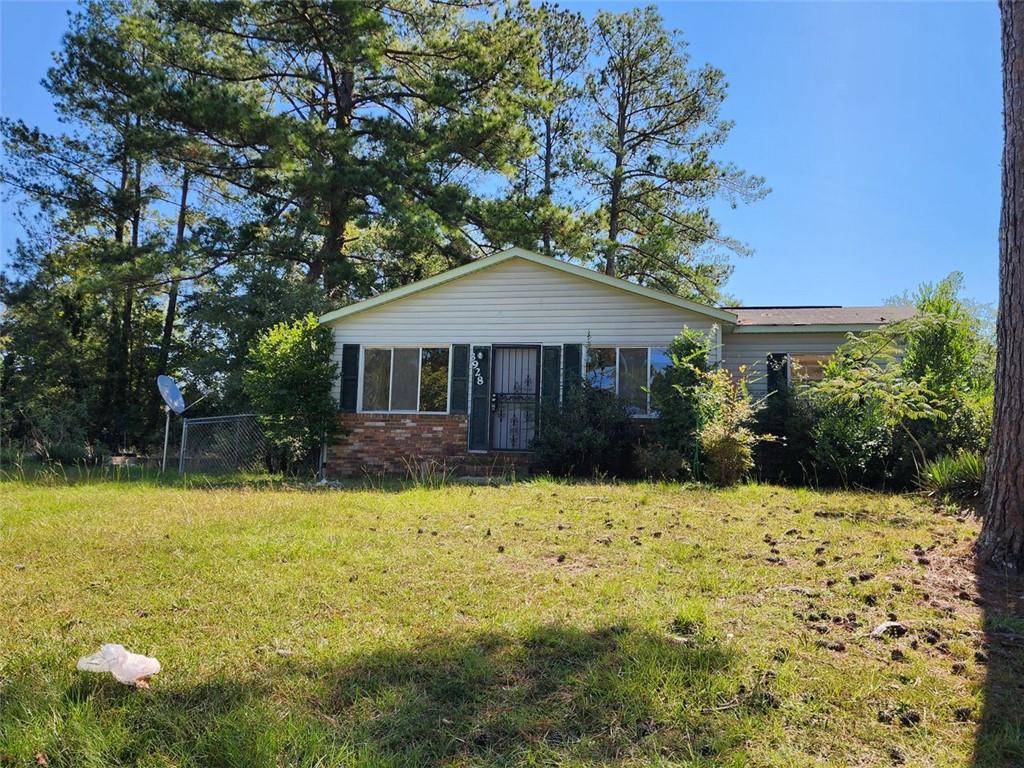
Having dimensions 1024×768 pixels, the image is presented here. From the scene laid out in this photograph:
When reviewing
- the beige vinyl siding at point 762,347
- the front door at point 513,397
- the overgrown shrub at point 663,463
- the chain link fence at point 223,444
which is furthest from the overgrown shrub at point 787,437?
the chain link fence at point 223,444

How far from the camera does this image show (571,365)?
11828 mm

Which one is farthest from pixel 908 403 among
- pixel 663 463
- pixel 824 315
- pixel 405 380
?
pixel 405 380

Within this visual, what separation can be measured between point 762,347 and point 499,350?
17.2ft

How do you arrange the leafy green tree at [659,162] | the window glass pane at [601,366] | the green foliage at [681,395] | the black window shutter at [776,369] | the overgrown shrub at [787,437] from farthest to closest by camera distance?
the leafy green tree at [659,162] < the black window shutter at [776,369] < the window glass pane at [601,366] < the overgrown shrub at [787,437] < the green foliage at [681,395]

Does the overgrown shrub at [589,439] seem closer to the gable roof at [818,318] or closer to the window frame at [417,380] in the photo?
the window frame at [417,380]

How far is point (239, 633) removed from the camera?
3.20 meters

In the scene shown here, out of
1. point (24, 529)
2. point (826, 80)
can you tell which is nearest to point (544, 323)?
point (826, 80)

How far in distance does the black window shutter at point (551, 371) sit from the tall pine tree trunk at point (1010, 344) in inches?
306

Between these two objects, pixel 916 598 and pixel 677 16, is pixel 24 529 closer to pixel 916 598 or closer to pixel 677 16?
pixel 916 598

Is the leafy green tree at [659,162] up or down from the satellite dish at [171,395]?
up

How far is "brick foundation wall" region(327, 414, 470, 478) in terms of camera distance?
481 inches

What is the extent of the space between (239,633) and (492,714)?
1.48 meters

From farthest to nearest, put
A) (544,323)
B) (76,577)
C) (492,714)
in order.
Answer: (544,323), (76,577), (492,714)

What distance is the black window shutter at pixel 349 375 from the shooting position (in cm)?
1262
